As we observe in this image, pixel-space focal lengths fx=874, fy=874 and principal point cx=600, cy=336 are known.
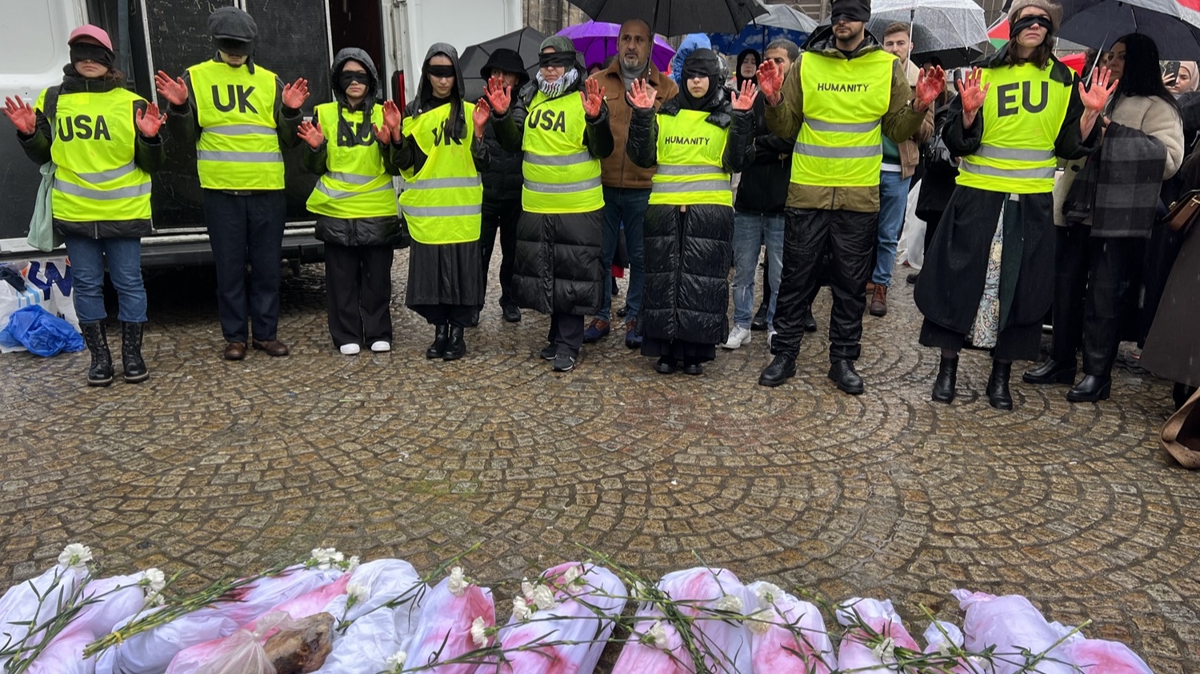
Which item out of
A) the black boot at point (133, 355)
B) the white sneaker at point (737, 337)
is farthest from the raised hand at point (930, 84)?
the black boot at point (133, 355)

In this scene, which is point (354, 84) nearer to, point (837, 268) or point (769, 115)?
point (769, 115)

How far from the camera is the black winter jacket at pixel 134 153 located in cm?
495

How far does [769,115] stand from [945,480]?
2.25 metres

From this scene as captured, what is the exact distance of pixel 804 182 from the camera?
504 centimetres

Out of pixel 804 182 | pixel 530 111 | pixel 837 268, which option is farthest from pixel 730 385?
pixel 530 111

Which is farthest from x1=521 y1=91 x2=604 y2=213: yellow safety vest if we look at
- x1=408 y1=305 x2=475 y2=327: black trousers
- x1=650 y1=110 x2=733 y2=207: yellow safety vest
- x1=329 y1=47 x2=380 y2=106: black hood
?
x1=329 y1=47 x2=380 y2=106: black hood

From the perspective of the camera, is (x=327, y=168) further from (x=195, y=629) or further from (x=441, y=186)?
(x=195, y=629)

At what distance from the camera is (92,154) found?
16.4 feet

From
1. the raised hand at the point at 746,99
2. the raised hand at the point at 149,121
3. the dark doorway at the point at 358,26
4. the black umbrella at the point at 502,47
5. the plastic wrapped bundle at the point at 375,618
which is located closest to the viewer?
the plastic wrapped bundle at the point at 375,618

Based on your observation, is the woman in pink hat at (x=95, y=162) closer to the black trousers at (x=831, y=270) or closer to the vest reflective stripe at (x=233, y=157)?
the vest reflective stripe at (x=233, y=157)

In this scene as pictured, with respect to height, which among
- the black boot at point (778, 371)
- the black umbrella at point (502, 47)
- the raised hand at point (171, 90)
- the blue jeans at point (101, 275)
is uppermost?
the black umbrella at point (502, 47)

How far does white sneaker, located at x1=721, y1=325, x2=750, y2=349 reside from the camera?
607 centimetres

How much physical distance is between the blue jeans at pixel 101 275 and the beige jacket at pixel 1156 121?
18.4ft

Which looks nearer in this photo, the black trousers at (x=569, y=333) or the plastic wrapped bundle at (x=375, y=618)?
the plastic wrapped bundle at (x=375, y=618)
